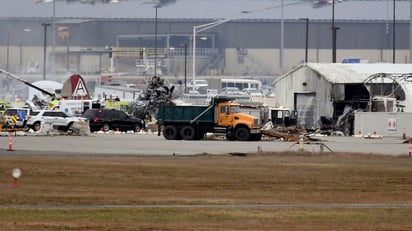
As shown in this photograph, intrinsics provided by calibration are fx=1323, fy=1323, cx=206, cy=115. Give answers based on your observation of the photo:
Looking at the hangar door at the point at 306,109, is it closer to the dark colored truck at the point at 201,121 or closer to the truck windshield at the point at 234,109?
the truck windshield at the point at 234,109

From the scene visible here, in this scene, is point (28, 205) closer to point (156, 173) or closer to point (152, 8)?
point (156, 173)

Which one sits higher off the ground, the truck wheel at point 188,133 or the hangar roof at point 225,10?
the hangar roof at point 225,10

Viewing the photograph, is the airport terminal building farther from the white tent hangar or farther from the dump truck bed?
the dump truck bed

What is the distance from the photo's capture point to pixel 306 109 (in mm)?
89062

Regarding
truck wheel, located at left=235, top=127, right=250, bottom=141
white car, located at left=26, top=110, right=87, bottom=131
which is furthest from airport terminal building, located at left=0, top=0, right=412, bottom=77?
truck wheel, located at left=235, top=127, right=250, bottom=141

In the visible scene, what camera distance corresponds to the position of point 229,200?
3244cm

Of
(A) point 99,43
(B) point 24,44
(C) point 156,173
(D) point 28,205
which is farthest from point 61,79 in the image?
(D) point 28,205

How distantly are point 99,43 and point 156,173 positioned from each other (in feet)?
443

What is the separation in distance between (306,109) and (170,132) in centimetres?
2273

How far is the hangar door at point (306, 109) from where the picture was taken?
86375 millimetres

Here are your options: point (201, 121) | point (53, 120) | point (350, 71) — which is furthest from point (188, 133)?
point (350, 71)

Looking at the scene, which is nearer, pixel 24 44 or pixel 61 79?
pixel 61 79

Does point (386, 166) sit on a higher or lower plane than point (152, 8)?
lower

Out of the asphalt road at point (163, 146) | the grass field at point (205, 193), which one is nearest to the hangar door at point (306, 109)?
the asphalt road at point (163, 146)
